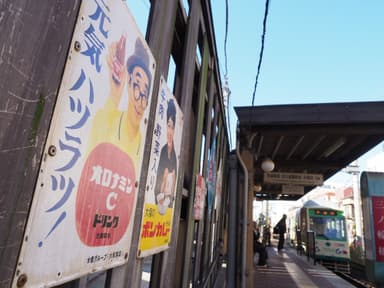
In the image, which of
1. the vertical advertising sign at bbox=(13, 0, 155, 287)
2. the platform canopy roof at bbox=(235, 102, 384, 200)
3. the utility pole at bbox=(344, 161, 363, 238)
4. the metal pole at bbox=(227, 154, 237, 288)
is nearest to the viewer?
the vertical advertising sign at bbox=(13, 0, 155, 287)

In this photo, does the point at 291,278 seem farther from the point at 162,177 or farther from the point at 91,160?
the point at 91,160

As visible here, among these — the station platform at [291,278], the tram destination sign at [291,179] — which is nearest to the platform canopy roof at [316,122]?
the tram destination sign at [291,179]

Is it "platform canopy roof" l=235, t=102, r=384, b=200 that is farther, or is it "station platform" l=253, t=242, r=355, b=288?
"station platform" l=253, t=242, r=355, b=288

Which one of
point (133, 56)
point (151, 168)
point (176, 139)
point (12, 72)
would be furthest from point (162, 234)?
point (12, 72)

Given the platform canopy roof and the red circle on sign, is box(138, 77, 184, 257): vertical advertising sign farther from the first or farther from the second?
the platform canopy roof

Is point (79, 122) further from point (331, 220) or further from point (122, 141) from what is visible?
point (331, 220)

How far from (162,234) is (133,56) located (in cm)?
137

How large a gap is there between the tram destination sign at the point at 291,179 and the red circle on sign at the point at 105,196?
7.28m

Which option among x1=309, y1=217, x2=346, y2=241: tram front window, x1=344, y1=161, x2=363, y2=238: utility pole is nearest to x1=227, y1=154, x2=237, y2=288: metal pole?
x1=309, y1=217, x2=346, y2=241: tram front window

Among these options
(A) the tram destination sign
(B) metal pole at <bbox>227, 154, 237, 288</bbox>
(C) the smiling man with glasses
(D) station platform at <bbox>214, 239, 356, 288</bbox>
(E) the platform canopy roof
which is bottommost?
(D) station platform at <bbox>214, 239, 356, 288</bbox>

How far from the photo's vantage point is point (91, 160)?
3.57 feet

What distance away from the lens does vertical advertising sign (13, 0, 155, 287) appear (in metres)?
0.90

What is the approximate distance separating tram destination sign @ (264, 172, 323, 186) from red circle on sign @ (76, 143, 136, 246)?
7.28 m

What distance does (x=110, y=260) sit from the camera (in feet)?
4.30
